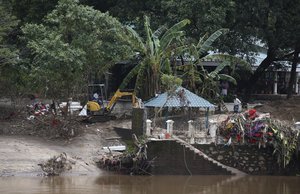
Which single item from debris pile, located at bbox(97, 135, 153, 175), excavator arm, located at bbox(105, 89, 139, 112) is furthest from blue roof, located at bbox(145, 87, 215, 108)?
debris pile, located at bbox(97, 135, 153, 175)

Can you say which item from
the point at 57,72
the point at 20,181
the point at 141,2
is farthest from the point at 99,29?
the point at 20,181

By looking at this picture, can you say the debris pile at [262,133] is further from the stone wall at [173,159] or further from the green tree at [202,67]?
the green tree at [202,67]

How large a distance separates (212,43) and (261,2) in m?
3.60

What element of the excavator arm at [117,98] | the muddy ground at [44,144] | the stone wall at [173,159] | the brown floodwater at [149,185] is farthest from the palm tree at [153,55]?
the brown floodwater at [149,185]

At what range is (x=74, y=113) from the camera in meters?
26.9

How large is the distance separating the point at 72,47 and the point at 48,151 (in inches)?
198

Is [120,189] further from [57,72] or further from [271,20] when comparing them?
[271,20]

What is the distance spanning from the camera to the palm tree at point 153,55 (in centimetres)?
2857

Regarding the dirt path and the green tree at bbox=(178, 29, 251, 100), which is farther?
the green tree at bbox=(178, 29, 251, 100)

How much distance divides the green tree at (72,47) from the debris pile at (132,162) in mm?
4903

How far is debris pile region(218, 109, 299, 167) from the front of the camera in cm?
2306

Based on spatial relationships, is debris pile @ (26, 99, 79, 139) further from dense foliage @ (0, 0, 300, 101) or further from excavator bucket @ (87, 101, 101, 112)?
excavator bucket @ (87, 101, 101, 112)

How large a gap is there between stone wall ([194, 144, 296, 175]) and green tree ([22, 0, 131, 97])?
6.72 m

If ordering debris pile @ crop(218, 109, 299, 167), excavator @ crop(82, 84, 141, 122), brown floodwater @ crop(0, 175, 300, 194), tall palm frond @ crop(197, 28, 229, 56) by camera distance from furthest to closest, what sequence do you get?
tall palm frond @ crop(197, 28, 229, 56) → excavator @ crop(82, 84, 141, 122) → debris pile @ crop(218, 109, 299, 167) → brown floodwater @ crop(0, 175, 300, 194)
